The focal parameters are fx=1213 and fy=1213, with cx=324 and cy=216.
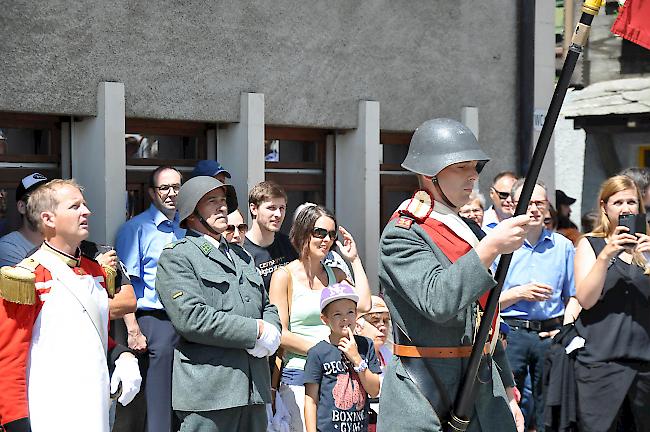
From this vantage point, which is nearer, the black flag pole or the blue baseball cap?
the black flag pole

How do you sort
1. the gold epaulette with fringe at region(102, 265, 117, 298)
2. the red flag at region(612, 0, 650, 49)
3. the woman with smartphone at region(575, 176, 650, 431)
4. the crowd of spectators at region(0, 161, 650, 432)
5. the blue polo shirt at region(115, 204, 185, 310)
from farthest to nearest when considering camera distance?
the blue polo shirt at region(115, 204, 185, 310) < the woman with smartphone at region(575, 176, 650, 431) < the crowd of spectators at region(0, 161, 650, 432) < the gold epaulette with fringe at region(102, 265, 117, 298) < the red flag at region(612, 0, 650, 49)

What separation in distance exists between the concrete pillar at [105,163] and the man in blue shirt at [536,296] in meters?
2.58

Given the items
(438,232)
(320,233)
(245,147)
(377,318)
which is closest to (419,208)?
(438,232)

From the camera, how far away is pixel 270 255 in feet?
25.7

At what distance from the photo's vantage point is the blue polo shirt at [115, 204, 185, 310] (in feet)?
24.2

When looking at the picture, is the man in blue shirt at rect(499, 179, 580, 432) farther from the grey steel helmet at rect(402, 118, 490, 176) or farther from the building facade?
the grey steel helmet at rect(402, 118, 490, 176)

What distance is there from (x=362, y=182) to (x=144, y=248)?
264cm

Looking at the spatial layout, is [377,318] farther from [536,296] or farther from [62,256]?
[62,256]

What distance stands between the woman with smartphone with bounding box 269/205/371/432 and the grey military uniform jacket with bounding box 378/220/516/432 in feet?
6.74

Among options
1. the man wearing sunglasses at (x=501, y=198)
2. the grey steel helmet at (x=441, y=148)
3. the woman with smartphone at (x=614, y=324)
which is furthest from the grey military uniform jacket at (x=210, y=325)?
the man wearing sunglasses at (x=501, y=198)

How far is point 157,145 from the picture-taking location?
8.40 meters

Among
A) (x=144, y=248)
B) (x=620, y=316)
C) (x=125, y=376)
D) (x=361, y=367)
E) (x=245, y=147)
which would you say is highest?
(x=245, y=147)

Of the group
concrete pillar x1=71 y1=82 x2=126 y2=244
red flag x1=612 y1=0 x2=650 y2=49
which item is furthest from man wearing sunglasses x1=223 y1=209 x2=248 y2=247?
red flag x1=612 y1=0 x2=650 y2=49

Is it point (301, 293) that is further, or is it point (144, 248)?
point (144, 248)
